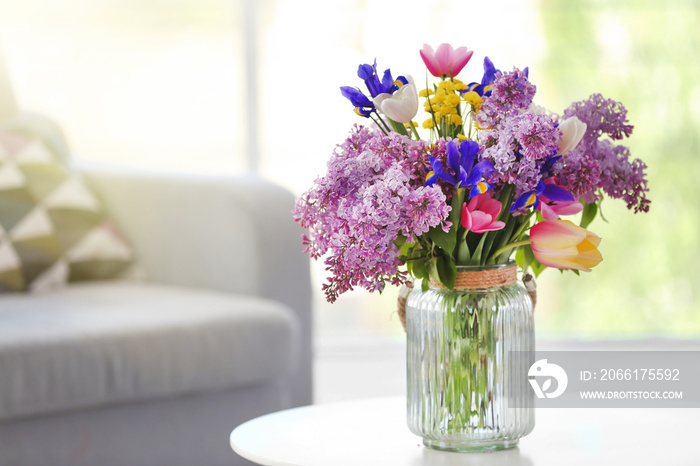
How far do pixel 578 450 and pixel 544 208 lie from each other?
0.25m

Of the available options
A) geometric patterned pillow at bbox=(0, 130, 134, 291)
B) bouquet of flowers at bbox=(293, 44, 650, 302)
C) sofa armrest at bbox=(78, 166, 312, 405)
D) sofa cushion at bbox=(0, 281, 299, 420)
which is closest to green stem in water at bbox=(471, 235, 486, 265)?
bouquet of flowers at bbox=(293, 44, 650, 302)

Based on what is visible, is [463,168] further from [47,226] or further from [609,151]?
[47,226]

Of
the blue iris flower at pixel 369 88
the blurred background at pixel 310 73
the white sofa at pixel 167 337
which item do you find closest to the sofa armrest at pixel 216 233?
the white sofa at pixel 167 337

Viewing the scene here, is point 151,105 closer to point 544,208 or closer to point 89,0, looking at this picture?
point 89,0

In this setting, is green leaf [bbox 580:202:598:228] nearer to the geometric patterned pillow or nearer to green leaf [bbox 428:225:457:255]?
green leaf [bbox 428:225:457:255]

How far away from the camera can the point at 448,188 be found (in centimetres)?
73

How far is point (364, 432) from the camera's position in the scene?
860 mm

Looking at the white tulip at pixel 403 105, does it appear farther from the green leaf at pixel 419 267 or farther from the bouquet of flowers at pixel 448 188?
the green leaf at pixel 419 267

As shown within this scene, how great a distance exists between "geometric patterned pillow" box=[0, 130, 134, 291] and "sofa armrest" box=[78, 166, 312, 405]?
0.07m

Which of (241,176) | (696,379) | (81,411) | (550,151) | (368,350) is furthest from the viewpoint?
(368,350)

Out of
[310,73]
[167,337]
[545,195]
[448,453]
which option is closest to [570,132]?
[545,195]

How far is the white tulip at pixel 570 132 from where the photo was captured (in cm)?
73

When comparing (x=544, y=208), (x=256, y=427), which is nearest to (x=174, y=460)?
(x=256, y=427)

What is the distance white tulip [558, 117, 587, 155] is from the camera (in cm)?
73
